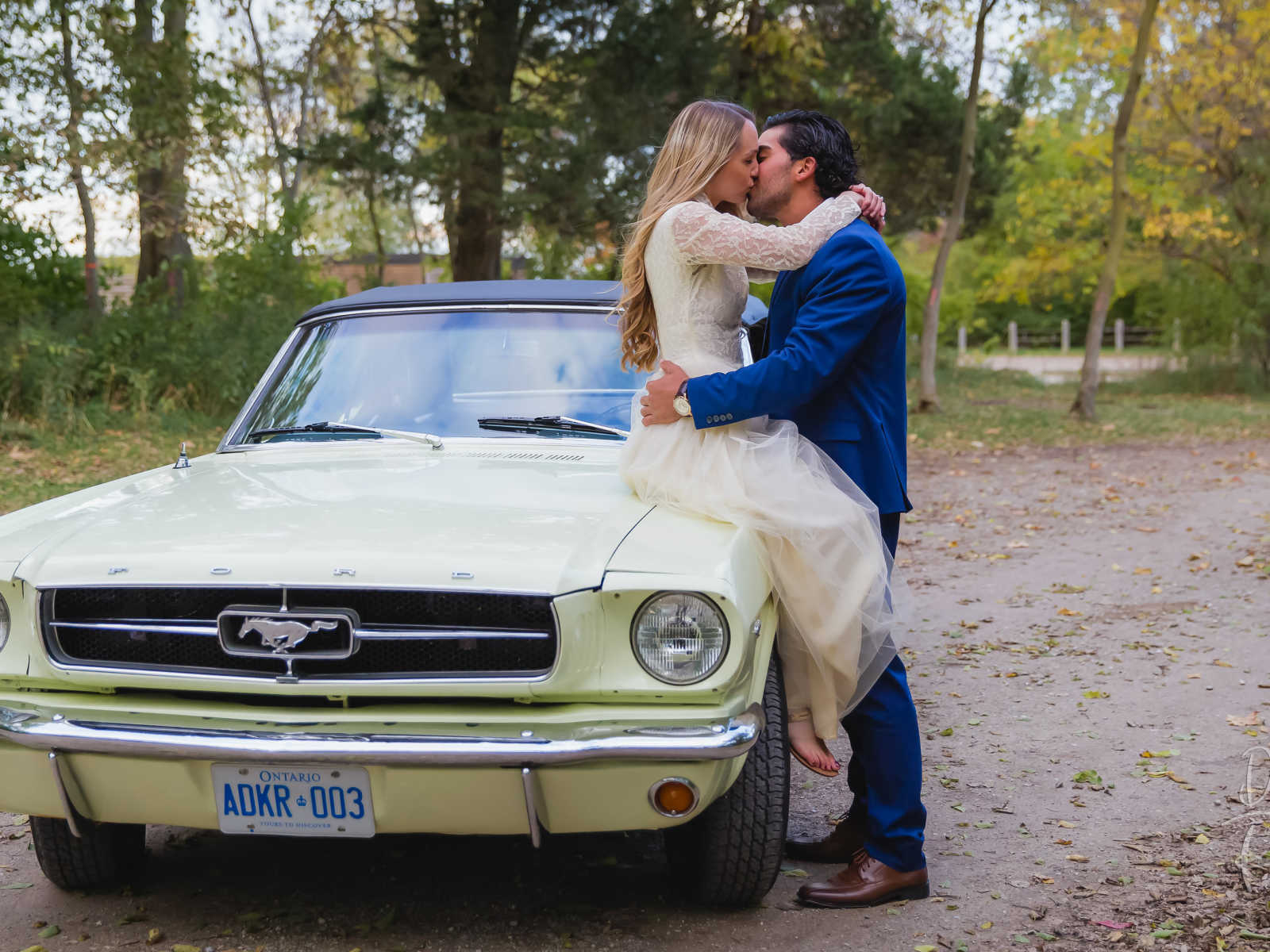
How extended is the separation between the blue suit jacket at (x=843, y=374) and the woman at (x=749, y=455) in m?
0.07

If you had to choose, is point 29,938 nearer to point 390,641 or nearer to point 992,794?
point 390,641

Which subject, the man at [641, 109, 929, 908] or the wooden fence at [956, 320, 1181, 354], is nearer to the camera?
the man at [641, 109, 929, 908]

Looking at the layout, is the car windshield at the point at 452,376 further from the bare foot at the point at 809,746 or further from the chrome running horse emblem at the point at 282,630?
the chrome running horse emblem at the point at 282,630

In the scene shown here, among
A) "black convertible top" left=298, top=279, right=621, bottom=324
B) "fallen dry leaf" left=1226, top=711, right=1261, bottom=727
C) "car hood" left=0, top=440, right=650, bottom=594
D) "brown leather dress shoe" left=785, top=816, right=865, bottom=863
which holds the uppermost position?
"black convertible top" left=298, top=279, right=621, bottom=324

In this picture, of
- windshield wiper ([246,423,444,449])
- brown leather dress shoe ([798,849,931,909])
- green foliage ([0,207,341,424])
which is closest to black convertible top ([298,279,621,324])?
windshield wiper ([246,423,444,449])

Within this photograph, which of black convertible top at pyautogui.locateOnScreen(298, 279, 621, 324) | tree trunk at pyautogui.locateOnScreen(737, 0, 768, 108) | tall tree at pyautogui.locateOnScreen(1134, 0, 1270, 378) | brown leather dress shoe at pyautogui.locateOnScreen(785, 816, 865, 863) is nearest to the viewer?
brown leather dress shoe at pyautogui.locateOnScreen(785, 816, 865, 863)

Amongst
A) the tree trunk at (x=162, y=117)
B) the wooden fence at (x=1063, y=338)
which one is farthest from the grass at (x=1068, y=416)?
the wooden fence at (x=1063, y=338)

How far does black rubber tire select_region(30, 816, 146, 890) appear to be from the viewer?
3252 millimetres

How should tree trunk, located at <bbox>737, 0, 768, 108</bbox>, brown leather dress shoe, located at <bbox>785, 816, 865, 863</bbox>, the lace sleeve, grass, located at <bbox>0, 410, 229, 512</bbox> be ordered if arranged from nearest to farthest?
the lace sleeve
brown leather dress shoe, located at <bbox>785, 816, 865, 863</bbox>
grass, located at <bbox>0, 410, 229, 512</bbox>
tree trunk, located at <bbox>737, 0, 768, 108</bbox>

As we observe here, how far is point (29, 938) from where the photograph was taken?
122 inches

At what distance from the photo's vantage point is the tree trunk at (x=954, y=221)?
18.5m

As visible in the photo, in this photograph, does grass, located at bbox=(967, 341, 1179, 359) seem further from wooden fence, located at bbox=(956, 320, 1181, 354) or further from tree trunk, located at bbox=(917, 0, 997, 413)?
tree trunk, located at bbox=(917, 0, 997, 413)

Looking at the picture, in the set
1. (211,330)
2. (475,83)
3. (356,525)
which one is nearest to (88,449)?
(211,330)

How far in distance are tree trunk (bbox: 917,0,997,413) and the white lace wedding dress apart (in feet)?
51.7
